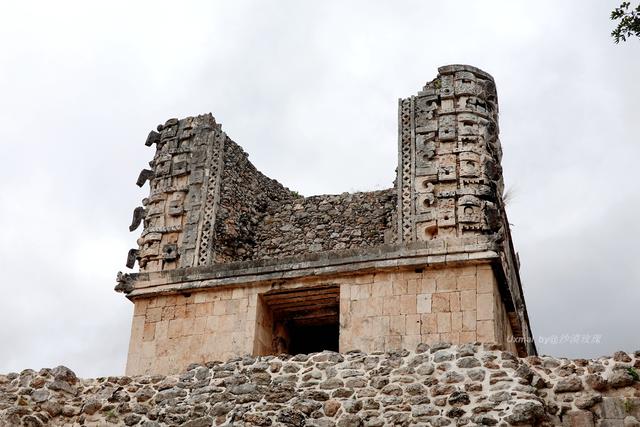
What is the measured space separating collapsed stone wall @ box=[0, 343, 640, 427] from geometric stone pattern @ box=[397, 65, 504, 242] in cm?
374

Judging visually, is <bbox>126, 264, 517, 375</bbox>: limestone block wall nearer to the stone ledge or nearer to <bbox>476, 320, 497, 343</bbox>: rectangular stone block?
<bbox>476, 320, 497, 343</bbox>: rectangular stone block

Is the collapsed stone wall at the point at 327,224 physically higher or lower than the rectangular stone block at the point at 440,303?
higher

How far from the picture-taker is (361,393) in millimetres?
Answer: 7457

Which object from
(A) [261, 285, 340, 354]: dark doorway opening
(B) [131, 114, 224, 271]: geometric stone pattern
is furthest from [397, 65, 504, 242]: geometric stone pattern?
(B) [131, 114, 224, 271]: geometric stone pattern

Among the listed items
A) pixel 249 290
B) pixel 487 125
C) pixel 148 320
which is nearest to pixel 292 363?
pixel 249 290

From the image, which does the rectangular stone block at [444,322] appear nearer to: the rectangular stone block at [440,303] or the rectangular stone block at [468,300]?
the rectangular stone block at [440,303]

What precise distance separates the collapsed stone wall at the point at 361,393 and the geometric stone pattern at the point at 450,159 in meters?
3.74

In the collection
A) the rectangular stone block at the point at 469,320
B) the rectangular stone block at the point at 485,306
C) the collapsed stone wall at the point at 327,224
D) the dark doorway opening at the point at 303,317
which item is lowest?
the rectangular stone block at the point at 469,320

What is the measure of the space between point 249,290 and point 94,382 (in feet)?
10.8

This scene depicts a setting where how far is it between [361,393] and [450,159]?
4995 mm

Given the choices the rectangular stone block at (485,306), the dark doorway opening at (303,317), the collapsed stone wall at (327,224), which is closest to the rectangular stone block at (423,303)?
the rectangular stone block at (485,306)

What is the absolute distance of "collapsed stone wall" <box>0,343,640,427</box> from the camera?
701 centimetres

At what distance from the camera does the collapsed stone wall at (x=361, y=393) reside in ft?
23.0

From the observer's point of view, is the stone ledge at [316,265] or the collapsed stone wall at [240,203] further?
the collapsed stone wall at [240,203]
